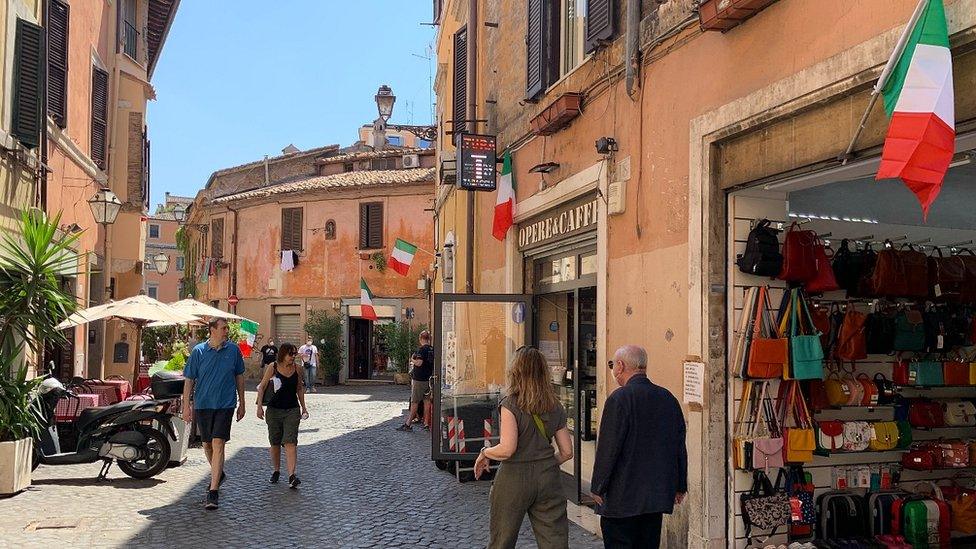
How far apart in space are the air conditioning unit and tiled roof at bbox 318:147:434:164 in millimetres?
292

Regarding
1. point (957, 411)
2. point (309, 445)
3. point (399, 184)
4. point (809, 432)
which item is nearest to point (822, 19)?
point (809, 432)

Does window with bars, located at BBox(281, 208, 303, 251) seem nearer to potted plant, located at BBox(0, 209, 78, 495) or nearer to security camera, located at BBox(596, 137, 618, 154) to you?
potted plant, located at BBox(0, 209, 78, 495)

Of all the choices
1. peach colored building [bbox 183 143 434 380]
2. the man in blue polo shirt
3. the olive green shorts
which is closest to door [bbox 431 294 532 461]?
the olive green shorts

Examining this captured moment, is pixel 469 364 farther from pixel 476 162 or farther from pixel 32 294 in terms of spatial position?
pixel 32 294

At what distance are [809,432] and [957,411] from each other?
1.89 m

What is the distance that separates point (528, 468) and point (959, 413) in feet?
13.5

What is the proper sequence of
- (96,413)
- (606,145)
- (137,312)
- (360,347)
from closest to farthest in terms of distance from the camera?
1. (606,145)
2. (96,413)
3. (137,312)
4. (360,347)

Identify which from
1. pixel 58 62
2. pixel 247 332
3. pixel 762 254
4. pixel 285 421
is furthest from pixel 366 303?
pixel 762 254

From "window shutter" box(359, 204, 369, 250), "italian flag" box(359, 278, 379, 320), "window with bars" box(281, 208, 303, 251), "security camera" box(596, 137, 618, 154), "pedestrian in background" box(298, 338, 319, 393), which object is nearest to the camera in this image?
"security camera" box(596, 137, 618, 154)

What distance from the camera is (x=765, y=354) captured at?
231 inches

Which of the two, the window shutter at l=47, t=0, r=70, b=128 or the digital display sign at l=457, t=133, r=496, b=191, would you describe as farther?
the window shutter at l=47, t=0, r=70, b=128

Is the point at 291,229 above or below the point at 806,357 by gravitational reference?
above

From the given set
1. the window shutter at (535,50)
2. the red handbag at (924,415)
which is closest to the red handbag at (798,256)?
the red handbag at (924,415)

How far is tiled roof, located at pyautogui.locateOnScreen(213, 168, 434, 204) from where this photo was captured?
3130 cm
